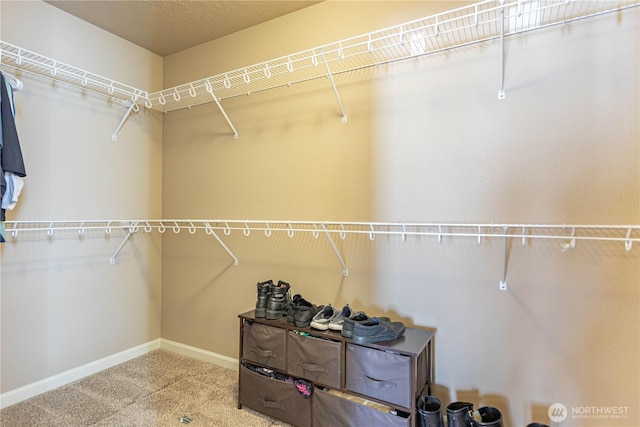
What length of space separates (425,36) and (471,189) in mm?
839

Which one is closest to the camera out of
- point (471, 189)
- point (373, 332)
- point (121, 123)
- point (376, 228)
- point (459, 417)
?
point (459, 417)

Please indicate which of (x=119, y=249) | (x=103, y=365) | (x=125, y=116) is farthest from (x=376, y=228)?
(x=103, y=365)

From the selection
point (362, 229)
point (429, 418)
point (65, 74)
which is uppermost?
point (65, 74)

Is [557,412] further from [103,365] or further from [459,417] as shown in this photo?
[103,365]

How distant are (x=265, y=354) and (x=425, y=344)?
0.86 m

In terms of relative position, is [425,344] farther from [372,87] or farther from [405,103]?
[372,87]

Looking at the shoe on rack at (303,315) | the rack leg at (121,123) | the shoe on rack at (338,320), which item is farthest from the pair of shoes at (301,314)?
the rack leg at (121,123)

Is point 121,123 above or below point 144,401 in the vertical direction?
above

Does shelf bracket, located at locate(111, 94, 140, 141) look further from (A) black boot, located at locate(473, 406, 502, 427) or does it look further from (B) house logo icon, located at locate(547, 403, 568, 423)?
(B) house logo icon, located at locate(547, 403, 568, 423)

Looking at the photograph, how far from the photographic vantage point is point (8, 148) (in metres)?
1.74

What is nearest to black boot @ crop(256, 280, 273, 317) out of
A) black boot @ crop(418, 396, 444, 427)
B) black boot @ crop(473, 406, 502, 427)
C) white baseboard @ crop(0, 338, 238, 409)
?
white baseboard @ crop(0, 338, 238, 409)

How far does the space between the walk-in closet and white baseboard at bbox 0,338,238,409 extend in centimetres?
1

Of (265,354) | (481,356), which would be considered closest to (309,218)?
(265,354)

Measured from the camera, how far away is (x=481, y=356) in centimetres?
168
